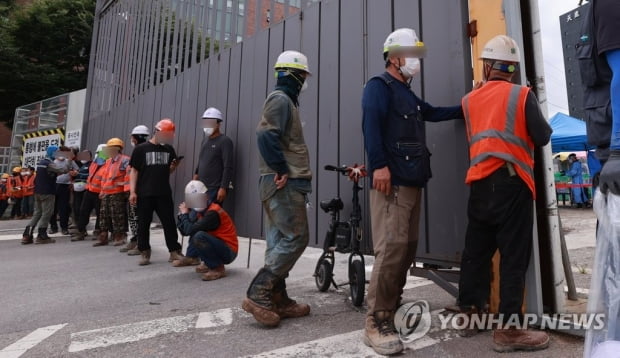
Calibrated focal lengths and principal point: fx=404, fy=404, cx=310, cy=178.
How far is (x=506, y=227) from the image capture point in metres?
2.36

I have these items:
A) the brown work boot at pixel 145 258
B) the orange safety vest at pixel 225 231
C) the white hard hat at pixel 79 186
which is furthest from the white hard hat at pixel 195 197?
the white hard hat at pixel 79 186

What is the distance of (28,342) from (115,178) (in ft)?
15.2

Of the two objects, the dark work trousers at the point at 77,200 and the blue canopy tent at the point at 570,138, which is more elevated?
the blue canopy tent at the point at 570,138

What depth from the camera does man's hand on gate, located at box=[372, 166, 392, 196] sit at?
2.49 meters

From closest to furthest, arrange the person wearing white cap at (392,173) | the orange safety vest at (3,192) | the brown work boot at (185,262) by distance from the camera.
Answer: the person wearing white cap at (392,173), the brown work boot at (185,262), the orange safety vest at (3,192)

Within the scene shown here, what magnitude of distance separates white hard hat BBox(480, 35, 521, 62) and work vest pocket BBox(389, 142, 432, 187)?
706mm

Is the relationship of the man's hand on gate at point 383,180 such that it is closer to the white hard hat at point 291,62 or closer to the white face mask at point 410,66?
the white face mask at point 410,66

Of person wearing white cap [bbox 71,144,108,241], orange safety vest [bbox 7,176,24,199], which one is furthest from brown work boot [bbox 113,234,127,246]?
orange safety vest [bbox 7,176,24,199]

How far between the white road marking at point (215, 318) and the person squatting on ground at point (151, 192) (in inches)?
92.7

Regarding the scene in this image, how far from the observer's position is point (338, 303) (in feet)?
11.2

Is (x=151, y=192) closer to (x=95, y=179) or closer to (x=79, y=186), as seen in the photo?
(x=95, y=179)

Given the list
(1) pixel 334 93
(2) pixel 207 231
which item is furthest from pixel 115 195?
(1) pixel 334 93

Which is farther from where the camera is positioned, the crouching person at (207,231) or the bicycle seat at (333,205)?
the crouching person at (207,231)

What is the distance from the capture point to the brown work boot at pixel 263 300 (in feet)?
9.16
